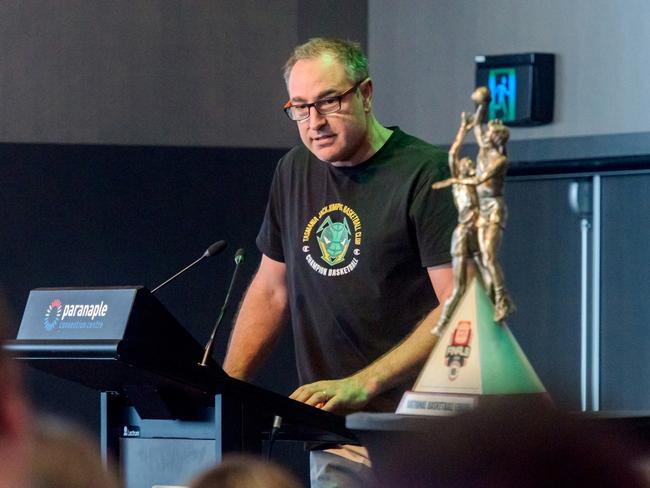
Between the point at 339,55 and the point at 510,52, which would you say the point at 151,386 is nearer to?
the point at 339,55

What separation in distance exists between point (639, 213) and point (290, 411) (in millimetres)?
3267

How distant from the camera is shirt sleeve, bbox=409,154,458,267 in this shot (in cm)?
278

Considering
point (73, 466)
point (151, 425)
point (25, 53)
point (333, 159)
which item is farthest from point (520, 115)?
point (73, 466)

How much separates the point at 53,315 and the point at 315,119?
0.73 metres

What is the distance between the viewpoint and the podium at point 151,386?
7.86 ft

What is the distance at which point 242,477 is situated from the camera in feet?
2.77

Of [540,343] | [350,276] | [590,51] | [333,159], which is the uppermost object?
[590,51]

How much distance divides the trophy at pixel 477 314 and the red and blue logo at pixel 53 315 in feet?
2.98

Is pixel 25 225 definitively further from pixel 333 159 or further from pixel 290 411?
pixel 290 411

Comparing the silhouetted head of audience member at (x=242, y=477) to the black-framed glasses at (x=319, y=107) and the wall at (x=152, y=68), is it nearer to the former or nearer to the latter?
the black-framed glasses at (x=319, y=107)

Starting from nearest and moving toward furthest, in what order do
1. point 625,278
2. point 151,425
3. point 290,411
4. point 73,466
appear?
point 73,466 < point 290,411 < point 151,425 < point 625,278

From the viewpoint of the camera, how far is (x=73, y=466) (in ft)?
2.17

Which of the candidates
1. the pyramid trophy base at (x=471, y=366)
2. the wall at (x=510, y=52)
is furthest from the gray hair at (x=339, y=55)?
the wall at (x=510, y=52)

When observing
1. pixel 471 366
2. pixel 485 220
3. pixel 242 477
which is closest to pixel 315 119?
pixel 485 220
